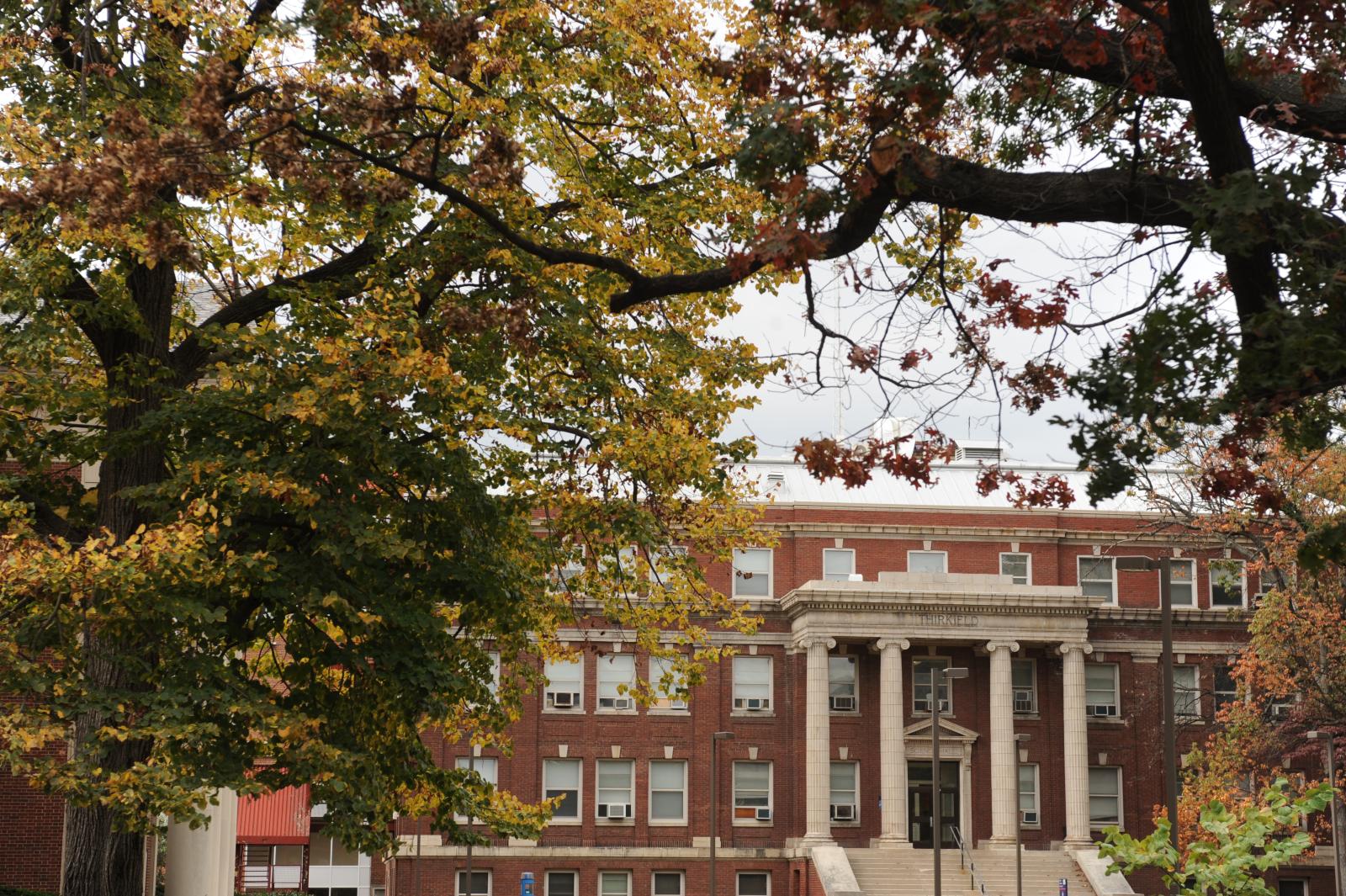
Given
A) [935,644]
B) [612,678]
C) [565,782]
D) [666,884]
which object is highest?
[935,644]

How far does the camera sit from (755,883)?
5388 cm

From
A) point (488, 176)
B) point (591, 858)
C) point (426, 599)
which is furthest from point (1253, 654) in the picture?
point (488, 176)

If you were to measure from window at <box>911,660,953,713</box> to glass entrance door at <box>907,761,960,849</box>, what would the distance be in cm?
193

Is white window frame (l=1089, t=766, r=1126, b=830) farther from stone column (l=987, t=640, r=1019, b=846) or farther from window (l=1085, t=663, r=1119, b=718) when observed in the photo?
stone column (l=987, t=640, r=1019, b=846)

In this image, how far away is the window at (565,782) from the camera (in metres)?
54.7

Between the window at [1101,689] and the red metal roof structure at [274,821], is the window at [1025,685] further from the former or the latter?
the red metal roof structure at [274,821]

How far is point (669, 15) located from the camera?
59.0 ft

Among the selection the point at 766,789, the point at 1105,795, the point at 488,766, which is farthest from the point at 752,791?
the point at 1105,795

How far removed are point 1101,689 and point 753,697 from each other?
1262cm

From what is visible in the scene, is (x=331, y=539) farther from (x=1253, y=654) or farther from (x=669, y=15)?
(x=1253, y=654)

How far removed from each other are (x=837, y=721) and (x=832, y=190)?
160 ft

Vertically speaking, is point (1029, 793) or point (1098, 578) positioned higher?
point (1098, 578)

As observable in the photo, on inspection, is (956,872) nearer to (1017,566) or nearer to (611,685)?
(1017,566)

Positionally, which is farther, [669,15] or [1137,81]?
Answer: [669,15]
